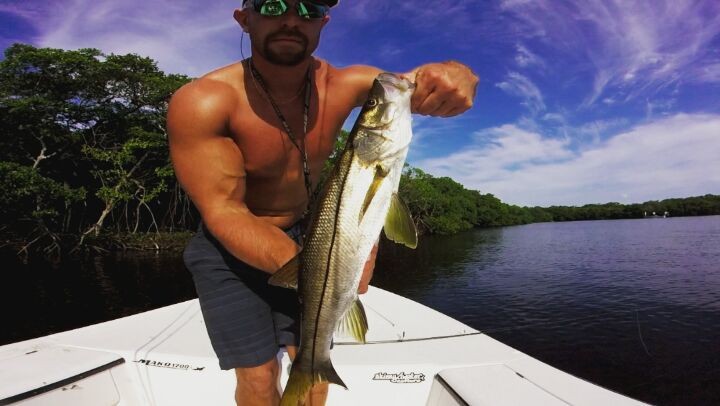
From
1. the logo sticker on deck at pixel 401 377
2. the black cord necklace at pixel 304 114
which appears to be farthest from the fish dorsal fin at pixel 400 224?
the logo sticker on deck at pixel 401 377

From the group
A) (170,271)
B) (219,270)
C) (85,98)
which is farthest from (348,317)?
(85,98)

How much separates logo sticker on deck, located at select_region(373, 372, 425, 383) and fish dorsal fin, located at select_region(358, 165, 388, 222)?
2396 mm

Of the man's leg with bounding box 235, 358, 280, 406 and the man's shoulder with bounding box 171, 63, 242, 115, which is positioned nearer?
the man's shoulder with bounding box 171, 63, 242, 115

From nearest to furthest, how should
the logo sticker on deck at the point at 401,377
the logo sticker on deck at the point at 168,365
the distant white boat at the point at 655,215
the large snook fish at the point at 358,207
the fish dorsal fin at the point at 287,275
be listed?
the large snook fish at the point at 358,207 → the fish dorsal fin at the point at 287,275 → the logo sticker on deck at the point at 401,377 → the logo sticker on deck at the point at 168,365 → the distant white boat at the point at 655,215

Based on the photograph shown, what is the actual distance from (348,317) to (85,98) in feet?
115

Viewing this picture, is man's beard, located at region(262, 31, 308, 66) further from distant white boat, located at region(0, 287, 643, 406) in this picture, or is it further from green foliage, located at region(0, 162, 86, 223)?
green foliage, located at region(0, 162, 86, 223)

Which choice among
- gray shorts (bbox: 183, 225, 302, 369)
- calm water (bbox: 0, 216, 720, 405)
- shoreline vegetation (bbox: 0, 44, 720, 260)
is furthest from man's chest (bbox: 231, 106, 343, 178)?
shoreline vegetation (bbox: 0, 44, 720, 260)

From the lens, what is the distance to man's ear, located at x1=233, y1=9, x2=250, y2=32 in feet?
9.73

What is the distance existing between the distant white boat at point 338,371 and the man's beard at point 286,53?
8.93 feet

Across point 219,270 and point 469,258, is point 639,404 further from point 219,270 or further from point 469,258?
point 469,258

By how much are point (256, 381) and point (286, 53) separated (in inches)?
92.0

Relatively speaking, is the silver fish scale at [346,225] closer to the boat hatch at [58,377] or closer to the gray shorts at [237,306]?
the gray shorts at [237,306]

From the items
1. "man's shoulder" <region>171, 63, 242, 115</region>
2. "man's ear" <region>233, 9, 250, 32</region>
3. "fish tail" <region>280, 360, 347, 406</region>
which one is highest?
"man's ear" <region>233, 9, 250, 32</region>

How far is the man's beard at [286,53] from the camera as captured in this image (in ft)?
8.90
